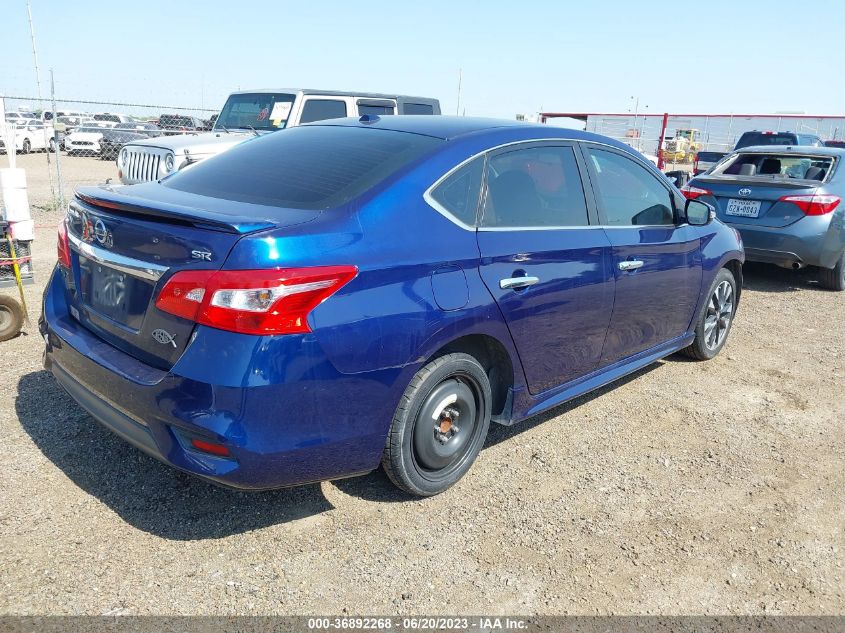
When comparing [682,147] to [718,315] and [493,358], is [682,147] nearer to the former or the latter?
[718,315]

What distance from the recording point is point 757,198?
748 centimetres

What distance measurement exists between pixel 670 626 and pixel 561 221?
194 centimetres

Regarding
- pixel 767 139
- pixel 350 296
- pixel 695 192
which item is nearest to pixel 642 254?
pixel 350 296

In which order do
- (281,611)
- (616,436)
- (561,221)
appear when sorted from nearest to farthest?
(281,611) < (561,221) < (616,436)

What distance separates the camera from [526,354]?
3.31m

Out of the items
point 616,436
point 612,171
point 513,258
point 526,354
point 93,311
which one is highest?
point 612,171

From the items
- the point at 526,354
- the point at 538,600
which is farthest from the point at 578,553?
the point at 526,354

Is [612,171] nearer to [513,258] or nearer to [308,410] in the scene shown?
[513,258]

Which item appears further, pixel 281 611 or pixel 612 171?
pixel 612 171

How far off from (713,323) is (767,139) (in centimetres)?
1381

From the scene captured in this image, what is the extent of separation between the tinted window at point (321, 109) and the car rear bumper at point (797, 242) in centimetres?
537

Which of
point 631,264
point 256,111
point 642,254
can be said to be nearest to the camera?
point 631,264

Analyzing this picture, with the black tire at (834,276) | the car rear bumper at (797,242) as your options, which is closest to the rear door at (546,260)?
the car rear bumper at (797,242)

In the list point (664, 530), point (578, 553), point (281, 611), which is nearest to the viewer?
point (281, 611)
